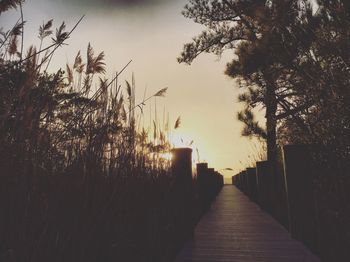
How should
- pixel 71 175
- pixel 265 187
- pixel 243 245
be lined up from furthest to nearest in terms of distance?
pixel 265 187 < pixel 243 245 < pixel 71 175

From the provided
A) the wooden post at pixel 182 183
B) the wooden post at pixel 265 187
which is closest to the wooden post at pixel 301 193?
the wooden post at pixel 182 183

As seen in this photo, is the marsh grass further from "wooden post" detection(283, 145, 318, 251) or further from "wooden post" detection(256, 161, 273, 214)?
"wooden post" detection(256, 161, 273, 214)

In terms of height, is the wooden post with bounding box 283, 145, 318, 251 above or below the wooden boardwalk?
above

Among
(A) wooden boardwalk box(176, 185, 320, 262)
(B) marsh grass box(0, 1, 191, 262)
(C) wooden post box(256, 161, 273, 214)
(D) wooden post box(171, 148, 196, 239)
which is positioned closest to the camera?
(B) marsh grass box(0, 1, 191, 262)

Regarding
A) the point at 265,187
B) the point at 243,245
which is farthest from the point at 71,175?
the point at 265,187

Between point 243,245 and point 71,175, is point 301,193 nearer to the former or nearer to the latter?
point 243,245

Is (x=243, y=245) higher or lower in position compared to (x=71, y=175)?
lower

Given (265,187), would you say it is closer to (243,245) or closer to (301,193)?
(301,193)

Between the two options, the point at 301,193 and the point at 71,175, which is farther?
the point at 301,193

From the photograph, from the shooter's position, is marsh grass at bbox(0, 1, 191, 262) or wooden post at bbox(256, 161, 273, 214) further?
wooden post at bbox(256, 161, 273, 214)

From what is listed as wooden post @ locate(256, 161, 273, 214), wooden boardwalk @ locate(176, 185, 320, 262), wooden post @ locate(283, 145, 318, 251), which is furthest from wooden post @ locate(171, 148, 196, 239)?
wooden post @ locate(256, 161, 273, 214)

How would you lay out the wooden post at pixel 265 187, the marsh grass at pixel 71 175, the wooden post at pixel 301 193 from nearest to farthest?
1. the marsh grass at pixel 71 175
2. the wooden post at pixel 301 193
3. the wooden post at pixel 265 187

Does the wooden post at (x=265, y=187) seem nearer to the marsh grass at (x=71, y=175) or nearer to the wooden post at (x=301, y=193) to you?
the wooden post at (x=301, y=193)

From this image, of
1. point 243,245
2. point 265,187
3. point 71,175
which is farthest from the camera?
point 265,187
